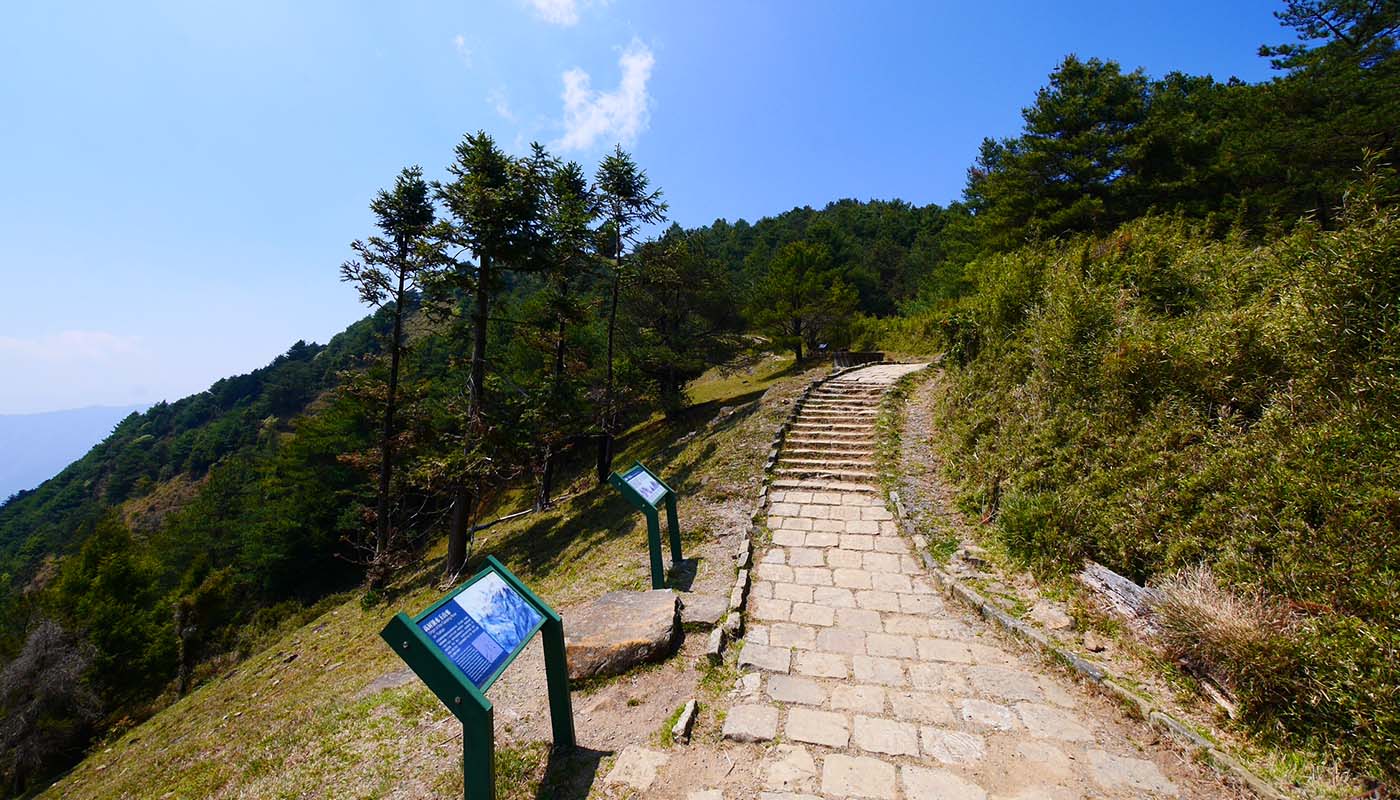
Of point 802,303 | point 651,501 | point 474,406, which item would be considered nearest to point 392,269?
point 474,406

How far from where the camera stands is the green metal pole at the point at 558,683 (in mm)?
3689

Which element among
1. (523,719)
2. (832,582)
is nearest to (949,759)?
(832,582)

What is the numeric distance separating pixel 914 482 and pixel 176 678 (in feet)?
82.0

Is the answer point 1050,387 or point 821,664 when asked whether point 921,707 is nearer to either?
point 821,664

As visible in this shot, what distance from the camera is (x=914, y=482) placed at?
9438 millimetres

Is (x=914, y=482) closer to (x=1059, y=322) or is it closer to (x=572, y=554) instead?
(x=1059, y=322)

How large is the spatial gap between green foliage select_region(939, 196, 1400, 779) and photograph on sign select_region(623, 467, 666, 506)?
4766mm

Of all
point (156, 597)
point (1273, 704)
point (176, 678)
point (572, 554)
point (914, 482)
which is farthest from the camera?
point (156, 597)

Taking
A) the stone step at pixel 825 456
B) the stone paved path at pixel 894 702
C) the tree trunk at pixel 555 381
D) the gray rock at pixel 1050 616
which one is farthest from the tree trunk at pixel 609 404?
the gray rock at pixel 1050 616

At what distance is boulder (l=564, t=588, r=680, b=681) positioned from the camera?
15.7ft

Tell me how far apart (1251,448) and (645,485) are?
6.35m

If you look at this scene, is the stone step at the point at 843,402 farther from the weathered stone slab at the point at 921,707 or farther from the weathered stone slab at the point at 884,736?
the weathered stone slab at the point at 884,736

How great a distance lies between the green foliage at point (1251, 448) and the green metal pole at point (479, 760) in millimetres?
5156

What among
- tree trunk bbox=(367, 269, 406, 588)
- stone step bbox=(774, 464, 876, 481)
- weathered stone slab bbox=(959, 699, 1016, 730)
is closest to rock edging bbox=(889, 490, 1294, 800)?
weathered stone slab bbox=(959, 699, 1016, 730)
